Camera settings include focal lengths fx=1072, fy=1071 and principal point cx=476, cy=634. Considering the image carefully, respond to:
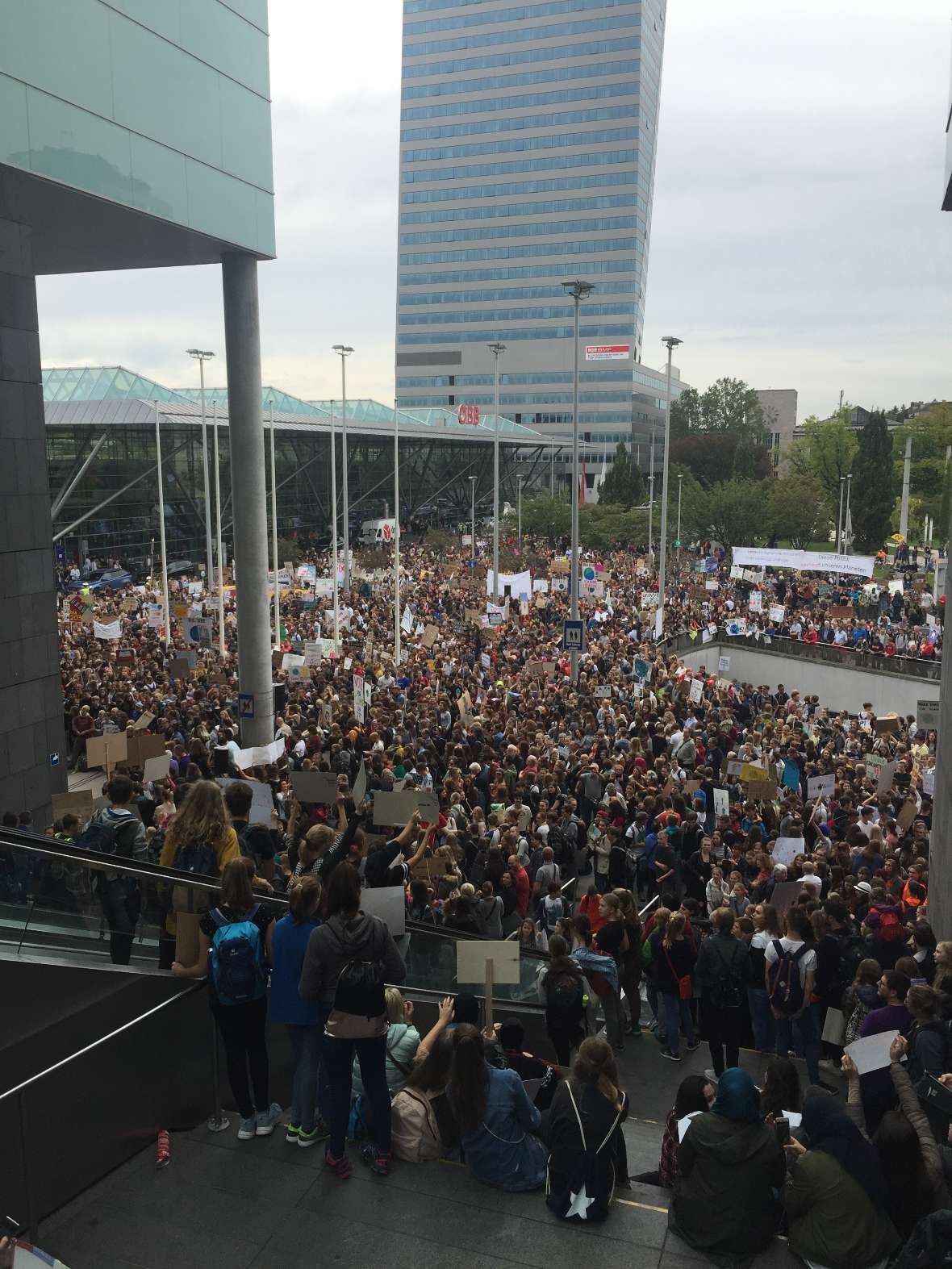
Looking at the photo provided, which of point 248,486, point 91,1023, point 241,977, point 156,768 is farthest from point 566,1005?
point 248,486

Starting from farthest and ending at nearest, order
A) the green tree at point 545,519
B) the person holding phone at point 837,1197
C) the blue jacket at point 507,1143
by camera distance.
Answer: the green tree at point 545,519 → the blue jacket at point 507,1143 → the person holding phone at point 837,1197

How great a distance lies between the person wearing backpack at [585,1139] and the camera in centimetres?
514

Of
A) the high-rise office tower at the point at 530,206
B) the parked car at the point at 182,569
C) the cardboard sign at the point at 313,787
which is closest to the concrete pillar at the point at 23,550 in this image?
the cardboard sign at the point at 313,787

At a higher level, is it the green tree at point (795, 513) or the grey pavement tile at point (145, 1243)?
the green tree at point (795, 513)

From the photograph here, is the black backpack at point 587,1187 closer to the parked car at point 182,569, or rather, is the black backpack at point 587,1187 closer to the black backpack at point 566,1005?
the black backpack at point 566,1005

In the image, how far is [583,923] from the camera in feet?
26.6

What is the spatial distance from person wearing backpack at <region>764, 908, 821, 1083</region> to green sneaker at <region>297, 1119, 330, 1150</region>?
3710 millimetres

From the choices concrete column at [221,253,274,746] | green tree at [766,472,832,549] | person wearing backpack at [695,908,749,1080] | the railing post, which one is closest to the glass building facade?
concrete column at [221,253,274,746]

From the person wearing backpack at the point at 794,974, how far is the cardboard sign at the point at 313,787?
6601 millimetres

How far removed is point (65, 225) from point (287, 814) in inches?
409

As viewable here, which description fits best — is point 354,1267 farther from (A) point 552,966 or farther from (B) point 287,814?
(B) point 287,814

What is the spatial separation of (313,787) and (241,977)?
7.82 m

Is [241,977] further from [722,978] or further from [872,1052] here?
[722,978]

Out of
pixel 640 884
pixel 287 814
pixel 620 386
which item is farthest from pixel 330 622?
pixel 620 386
